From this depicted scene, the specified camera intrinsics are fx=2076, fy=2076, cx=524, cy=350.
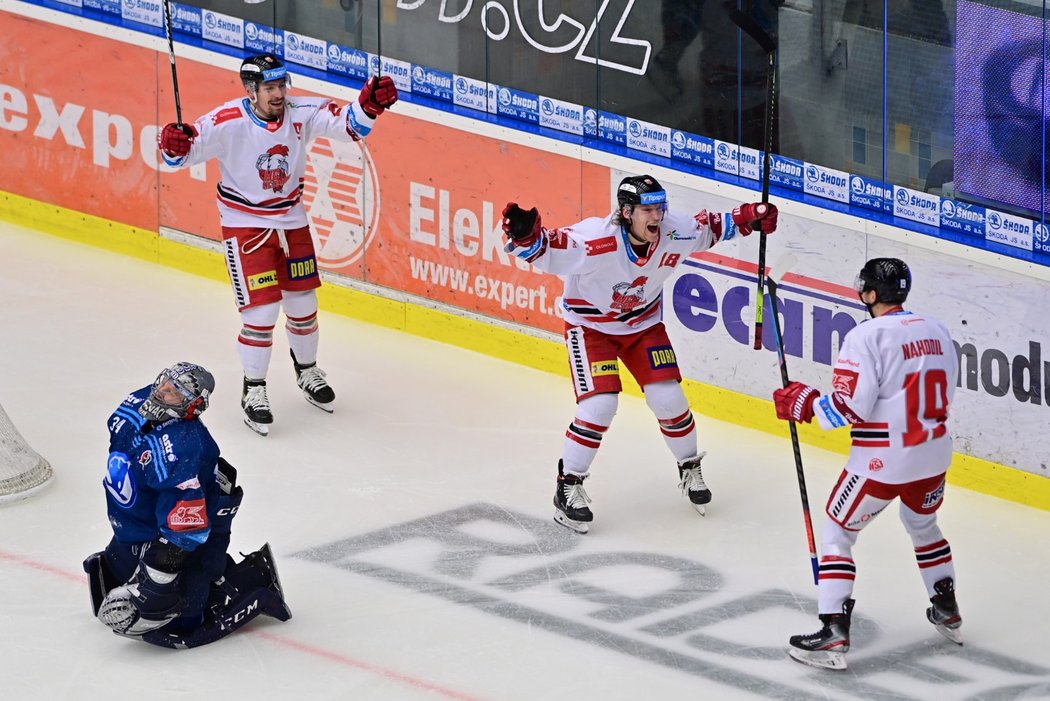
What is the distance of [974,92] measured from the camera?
26.0 feet

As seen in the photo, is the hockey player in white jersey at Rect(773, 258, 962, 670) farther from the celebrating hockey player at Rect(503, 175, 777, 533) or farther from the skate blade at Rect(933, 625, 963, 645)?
the celebrating hockey player at Rect(503, 175, 777, 533)

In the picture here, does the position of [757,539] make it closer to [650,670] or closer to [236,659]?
[650,670]

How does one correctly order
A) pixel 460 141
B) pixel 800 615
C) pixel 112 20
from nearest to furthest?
pixel 800 615 → pixel 460 141 → pixel 112 20

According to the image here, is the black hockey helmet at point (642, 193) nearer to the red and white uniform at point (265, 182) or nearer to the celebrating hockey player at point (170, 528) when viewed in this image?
the red and white uniform at point (265, 182)

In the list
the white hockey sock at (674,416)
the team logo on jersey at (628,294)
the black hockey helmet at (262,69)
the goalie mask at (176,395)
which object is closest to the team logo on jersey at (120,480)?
the goalie mask at (176,395)

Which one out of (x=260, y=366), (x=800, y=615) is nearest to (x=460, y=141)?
(x=260, y=366)

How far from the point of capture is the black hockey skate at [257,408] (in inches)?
336

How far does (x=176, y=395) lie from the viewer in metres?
6.11

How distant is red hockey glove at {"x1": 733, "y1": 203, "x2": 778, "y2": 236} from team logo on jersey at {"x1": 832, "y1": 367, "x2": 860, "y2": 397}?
131 cm

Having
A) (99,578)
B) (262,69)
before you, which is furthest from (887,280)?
(262,69)

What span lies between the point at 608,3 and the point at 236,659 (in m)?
3.71

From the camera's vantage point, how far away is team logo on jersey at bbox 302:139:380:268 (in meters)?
9.83

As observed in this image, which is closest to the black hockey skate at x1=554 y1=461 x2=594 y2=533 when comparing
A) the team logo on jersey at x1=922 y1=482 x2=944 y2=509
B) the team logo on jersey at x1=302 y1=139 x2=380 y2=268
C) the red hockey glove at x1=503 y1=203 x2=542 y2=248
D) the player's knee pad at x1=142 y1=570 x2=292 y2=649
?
the red hockey glove at x1=503 y1=203 x2=542 y2=248

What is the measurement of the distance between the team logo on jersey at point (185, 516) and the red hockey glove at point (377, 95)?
8.65 ft
